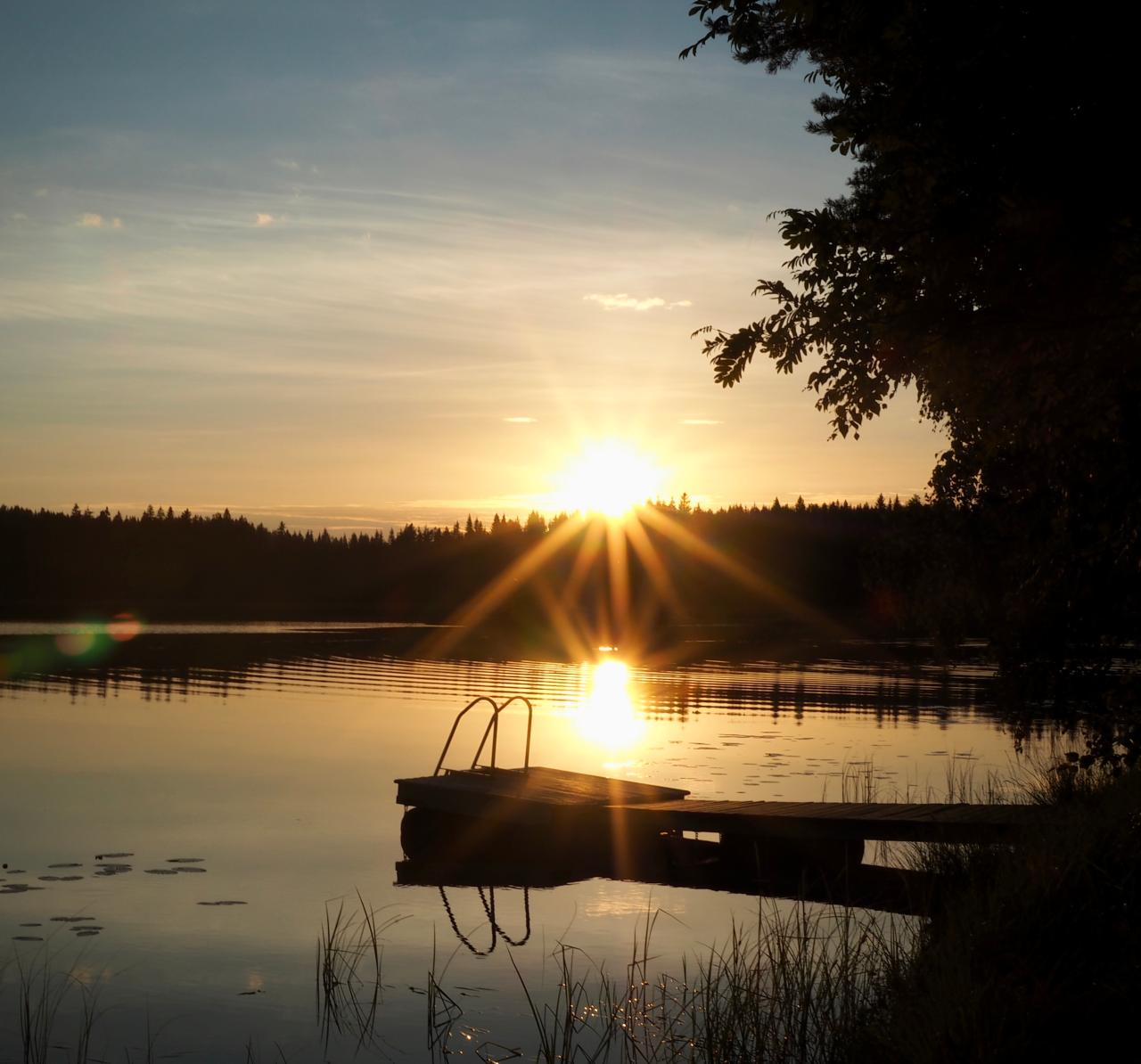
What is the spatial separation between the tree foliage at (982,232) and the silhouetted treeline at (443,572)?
92.0m

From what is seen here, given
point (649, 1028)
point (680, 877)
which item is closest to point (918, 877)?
point (680, 877)

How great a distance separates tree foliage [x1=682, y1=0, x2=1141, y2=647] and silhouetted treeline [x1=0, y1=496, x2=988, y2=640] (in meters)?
92.0

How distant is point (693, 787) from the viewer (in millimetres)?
22250

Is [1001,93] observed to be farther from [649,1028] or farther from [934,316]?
[649,1028]

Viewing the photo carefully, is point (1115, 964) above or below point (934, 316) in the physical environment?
below

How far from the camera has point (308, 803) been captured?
20734 millimetres

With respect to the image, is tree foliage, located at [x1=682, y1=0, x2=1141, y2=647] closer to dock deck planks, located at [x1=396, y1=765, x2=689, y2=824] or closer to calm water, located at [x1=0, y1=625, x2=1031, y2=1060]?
calm water, located at [x1=0, y1=625, x2=1031, y2=1060]

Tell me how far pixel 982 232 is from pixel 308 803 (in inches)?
581

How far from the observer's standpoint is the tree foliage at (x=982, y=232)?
9125mm

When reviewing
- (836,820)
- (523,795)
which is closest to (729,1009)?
(836,820)

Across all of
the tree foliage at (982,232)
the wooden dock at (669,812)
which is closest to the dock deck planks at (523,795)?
the wooden dock at (669,812)

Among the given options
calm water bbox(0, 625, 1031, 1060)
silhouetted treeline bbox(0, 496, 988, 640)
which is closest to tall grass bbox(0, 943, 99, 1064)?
calm water bbox(0, 625, 1031, 1060)

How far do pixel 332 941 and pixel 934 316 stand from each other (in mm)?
7926

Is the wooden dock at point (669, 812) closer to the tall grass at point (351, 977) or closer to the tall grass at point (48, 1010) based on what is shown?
the tall grass at point (351, 977)
